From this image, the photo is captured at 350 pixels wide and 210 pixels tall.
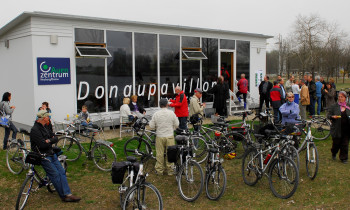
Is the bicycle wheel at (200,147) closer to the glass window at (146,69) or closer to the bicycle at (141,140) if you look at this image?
the bicycle at (141,140)

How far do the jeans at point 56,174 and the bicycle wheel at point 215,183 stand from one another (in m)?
2.42

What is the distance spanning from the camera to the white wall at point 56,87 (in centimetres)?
1000

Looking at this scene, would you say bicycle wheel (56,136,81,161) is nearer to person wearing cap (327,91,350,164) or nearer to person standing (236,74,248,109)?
person wearing cap (327,91,350,164)

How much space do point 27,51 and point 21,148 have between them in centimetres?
469

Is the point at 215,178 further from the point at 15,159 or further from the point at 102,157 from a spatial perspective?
the point at 15,159

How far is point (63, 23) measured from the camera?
10.4m

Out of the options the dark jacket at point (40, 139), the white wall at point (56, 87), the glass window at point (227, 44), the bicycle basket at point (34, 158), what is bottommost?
the bicycle basket at point (34, 158)

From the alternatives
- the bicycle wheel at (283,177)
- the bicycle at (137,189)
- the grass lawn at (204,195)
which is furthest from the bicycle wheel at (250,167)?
the bicycle at (137,189)

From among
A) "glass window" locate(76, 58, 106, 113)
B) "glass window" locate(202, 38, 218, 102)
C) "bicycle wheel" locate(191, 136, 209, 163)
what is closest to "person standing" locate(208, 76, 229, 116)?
"glass window" locate(202, 38, 218, 102)

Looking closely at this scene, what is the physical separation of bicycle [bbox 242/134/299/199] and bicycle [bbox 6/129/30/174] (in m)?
4.59

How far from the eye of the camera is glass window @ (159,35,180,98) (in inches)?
509

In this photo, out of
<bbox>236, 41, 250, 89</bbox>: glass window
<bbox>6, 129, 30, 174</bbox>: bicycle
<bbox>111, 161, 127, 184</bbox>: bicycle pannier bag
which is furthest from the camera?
<bbox>236, 41, 250, 89</bbox>: glass window

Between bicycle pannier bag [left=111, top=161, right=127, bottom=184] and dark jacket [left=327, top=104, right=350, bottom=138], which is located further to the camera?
dark jacket [left=327, top=104, right=350, bottom=138]

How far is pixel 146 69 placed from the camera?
12453mm
